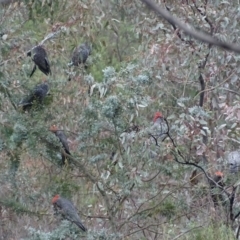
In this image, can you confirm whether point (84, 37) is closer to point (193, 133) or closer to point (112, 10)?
point (193, 133)

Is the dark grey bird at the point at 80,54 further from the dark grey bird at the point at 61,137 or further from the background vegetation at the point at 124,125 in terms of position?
the dark grey bird at the point at 61,137

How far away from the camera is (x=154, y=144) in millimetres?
4172

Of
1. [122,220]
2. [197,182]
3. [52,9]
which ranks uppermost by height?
[52,9]

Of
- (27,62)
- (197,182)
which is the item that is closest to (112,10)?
(27,62)

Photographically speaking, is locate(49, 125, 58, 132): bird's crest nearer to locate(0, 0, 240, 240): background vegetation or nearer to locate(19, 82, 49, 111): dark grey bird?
locate(0, 0, 240, 240): background vegetation

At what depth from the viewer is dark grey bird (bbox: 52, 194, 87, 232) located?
452 cm

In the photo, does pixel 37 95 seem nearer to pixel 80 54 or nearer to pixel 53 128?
pixel 53 128

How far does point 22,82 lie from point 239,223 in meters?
1.62

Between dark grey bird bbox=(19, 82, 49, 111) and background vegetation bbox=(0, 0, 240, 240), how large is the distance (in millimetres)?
69

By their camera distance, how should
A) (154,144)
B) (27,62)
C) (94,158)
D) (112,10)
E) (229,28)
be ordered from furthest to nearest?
(112,10)
(229,28)
(27,62)
(94,158)
(154,144)

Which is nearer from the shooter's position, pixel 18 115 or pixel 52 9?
pixel 18 115

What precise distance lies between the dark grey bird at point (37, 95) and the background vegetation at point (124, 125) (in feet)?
0.23

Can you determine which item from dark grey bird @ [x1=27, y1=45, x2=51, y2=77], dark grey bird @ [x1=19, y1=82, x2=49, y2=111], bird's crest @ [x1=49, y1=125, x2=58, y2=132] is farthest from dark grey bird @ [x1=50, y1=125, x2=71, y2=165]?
dark grey bird @ [x1=27, y1=45, x2=51, y2=77]

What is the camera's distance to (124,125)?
4176 millimetres
